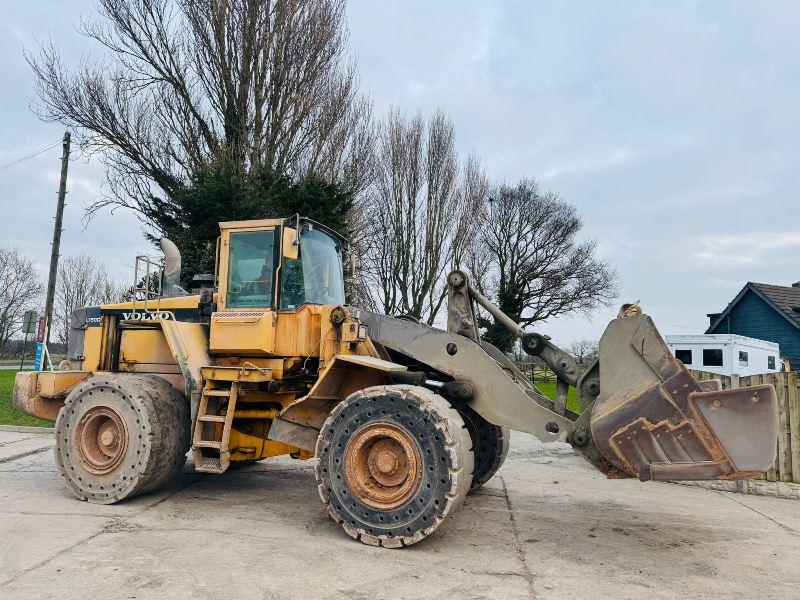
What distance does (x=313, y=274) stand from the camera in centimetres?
651

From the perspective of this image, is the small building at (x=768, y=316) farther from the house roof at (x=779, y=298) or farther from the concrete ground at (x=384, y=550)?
the concrete ground at (x=384, y=550)

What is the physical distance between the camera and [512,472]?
29.3 feet

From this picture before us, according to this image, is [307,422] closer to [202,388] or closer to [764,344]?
[202,388]

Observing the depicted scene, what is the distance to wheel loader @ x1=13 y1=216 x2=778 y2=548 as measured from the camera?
4648 mm

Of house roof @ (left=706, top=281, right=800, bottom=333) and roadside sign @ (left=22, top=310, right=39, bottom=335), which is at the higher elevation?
house roof @ (left=706, top=281, right=800, bottom=333)

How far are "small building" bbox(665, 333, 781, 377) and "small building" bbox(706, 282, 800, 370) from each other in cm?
791

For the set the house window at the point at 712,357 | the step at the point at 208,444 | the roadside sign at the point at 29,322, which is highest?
the roadside sign at the point at 29,322


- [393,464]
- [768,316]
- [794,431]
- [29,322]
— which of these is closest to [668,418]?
[393,464]

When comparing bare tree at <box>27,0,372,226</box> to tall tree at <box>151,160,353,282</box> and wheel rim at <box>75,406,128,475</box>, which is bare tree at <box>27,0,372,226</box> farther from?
wheel rim at <box>75,406,128,475</box>

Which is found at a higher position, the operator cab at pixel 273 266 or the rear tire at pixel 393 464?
the operator cab at pixel 273 266

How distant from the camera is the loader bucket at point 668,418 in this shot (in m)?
4.38

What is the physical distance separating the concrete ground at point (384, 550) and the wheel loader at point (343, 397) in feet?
1.44

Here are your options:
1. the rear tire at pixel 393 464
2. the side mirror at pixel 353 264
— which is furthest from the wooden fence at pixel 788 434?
the side mirror at pixel 353 264

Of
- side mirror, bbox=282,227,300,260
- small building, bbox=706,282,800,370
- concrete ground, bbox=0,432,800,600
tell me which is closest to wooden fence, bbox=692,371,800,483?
concrete ground, bbox=0,432,800,600
